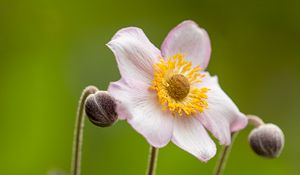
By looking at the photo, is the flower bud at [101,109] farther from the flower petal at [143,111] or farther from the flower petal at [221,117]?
the flower petal at [221,117]

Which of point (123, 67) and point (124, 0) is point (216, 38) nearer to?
point (124, 0)

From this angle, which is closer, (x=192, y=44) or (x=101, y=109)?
(x=101, y=109)

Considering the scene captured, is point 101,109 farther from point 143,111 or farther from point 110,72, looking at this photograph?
point 110,72

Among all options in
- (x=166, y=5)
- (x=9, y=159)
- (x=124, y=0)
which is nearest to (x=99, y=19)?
(x=124, y=0)

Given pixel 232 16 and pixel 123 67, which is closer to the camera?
pixel 123 67

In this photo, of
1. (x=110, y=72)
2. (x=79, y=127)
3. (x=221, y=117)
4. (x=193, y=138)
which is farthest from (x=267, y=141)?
(x=110, y=72)

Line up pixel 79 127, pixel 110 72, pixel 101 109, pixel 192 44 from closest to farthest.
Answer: pixel 101 109
pixel 79 127
pixel 192 44
pixel 110 72

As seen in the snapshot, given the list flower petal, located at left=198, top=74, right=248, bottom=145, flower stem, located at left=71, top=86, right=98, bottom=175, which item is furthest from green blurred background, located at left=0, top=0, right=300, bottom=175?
flower petal, located at left=198, top=74, right=248, bottom=145
